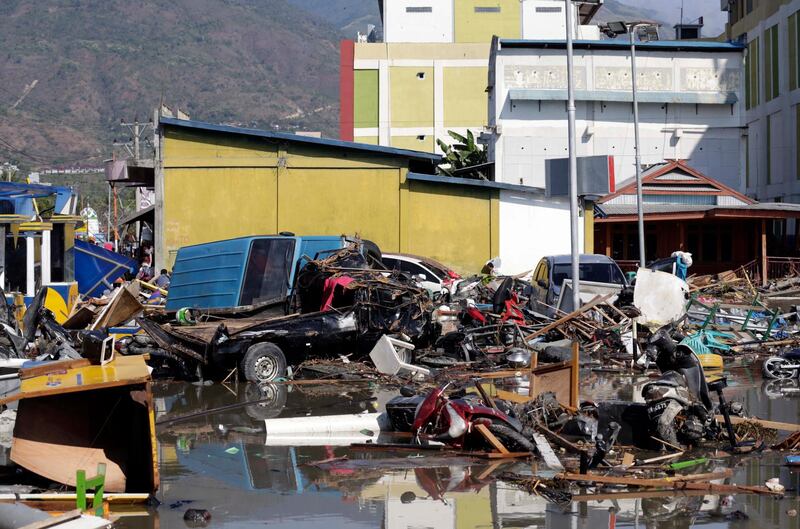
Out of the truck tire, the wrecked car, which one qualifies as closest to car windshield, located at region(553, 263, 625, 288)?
the wrecked car

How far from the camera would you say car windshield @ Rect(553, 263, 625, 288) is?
23125mm

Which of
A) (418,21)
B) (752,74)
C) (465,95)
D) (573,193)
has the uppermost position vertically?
(418,21)

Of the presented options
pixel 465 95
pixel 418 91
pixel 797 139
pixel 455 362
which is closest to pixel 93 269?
pixel 455 362

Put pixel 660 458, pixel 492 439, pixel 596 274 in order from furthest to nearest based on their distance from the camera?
pixel 596 274
pixel 492 439
pixel 660 458

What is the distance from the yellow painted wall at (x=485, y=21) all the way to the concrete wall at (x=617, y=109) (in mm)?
22968

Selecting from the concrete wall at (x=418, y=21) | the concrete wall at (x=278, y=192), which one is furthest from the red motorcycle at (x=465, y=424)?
the concrete wall at (x=418, y=21)

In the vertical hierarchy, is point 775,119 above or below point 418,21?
below

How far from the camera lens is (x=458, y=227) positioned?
1158 inches

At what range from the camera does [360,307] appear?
54.7 feet

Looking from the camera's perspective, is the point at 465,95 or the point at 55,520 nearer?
the point at 55,520

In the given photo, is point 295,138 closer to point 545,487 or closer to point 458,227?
point 458,227

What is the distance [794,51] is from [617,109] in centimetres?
832

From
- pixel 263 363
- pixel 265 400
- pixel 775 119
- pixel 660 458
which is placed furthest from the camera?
pixel 775 119

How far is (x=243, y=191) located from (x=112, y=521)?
20.8 meters
